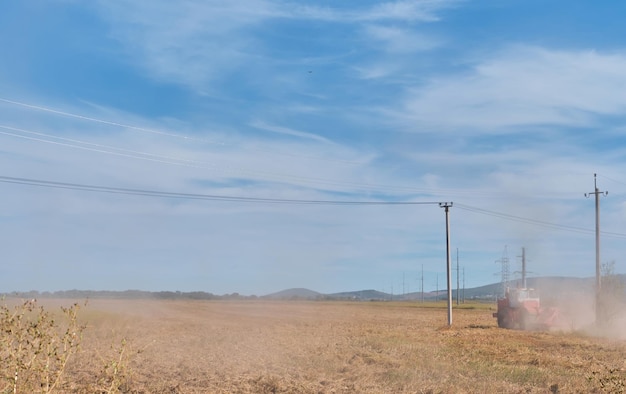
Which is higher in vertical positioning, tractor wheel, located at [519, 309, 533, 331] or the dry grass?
the dry grass

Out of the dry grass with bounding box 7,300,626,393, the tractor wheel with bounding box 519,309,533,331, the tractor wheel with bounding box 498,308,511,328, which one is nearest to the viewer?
the dry grass with bounding box 7,300,626,393

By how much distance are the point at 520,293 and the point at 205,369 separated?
31.9 metres

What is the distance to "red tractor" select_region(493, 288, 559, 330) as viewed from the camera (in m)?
43.2

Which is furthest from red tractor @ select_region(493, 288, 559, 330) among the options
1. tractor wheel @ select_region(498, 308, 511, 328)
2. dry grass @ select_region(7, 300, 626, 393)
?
dry grass @ select_region(7, 300, 626, 393)

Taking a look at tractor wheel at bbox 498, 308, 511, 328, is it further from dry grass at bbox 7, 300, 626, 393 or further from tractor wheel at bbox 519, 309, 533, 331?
dry grass at bbox 7, 300, 626, 393

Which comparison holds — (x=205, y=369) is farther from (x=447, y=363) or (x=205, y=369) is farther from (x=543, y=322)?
(x=543, y=322)

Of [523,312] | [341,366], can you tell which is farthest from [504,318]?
[341,366]

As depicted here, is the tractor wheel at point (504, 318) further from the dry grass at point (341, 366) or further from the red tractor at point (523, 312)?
the dry grass at point (341, 366)

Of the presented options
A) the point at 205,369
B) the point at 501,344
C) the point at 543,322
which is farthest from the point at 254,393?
the point at 543,322

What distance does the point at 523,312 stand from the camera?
43719 millimetres

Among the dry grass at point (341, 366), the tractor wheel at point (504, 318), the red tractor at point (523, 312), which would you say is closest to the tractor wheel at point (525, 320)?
the red tractor at point (523, 312)

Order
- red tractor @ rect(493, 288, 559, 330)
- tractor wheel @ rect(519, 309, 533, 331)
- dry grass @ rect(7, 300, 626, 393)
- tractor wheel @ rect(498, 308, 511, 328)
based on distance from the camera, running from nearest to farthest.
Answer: dry grass @ rect(7, 300, 626, 393) → red tractor @ rect(493, 288, 559, 330) → tractor wheel @ rect(519, 309, 533, 331) → tractor wheel @ rect(498, 308, 511, 328)

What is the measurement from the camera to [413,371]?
61.6 ft

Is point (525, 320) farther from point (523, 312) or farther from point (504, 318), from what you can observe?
point (504, 318)
